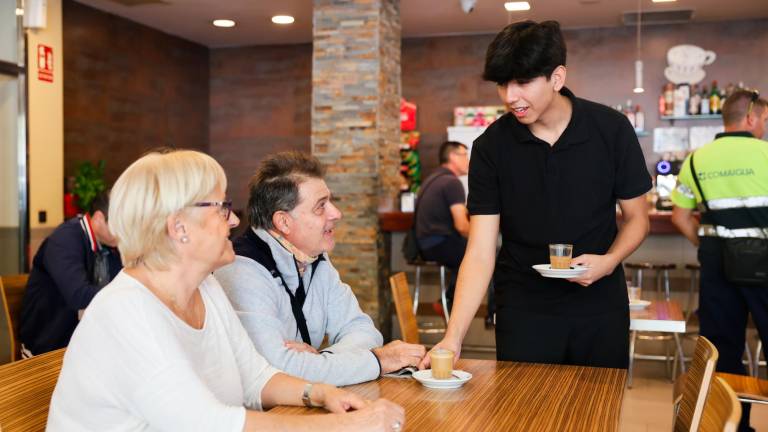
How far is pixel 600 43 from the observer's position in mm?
9266

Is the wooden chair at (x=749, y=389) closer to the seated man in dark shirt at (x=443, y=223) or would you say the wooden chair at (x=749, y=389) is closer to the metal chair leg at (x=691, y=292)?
the metal chair leg at (x=691, y=292)

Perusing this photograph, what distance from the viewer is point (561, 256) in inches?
92.4

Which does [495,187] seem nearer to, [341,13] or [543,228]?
[543,228]

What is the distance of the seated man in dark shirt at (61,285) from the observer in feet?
11.6

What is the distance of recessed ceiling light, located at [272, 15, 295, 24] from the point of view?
8.55 m

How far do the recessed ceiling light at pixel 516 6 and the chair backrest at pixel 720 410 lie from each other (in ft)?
21.8

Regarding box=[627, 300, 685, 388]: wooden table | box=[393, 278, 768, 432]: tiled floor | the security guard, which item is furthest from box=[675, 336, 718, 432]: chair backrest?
the security guard

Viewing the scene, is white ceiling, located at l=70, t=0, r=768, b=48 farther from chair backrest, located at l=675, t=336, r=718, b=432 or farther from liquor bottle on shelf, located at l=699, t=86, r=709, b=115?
chair backrest, located at l=675, t=336, r=718, b=432

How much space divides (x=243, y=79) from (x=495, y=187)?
8.22 m

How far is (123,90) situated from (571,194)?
7000 mm

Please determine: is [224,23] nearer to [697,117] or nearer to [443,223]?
[443,223]

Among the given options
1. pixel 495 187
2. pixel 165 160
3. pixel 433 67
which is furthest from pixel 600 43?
pixel 165 160

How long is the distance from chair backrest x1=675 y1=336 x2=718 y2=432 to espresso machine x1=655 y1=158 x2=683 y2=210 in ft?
16.5

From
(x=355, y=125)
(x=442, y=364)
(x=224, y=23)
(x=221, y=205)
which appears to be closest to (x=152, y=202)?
(x=221, y=205)
